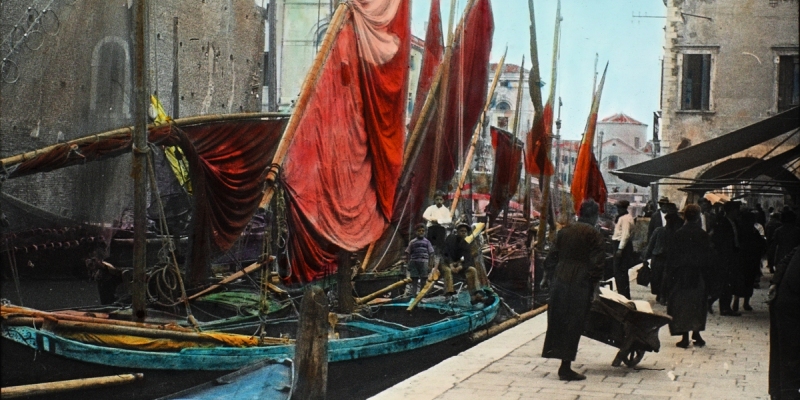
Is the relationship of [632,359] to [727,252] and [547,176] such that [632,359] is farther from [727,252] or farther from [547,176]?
[547,176]

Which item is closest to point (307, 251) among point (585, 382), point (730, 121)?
point (585, 382)

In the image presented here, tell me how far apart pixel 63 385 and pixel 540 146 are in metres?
13.5

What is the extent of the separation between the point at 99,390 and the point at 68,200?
2724 millimetres

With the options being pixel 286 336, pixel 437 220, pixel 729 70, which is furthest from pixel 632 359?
pixel 729 70

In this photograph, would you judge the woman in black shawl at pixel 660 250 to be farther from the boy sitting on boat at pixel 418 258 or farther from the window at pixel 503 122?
the window at pixel 503 122

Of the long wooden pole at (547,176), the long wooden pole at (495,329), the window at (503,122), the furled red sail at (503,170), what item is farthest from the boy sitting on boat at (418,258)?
the window at (503,122)

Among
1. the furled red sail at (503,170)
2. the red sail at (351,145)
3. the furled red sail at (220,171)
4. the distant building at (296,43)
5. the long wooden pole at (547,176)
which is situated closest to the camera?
the red sail at (351,145)

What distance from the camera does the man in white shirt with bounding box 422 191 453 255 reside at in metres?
13.7

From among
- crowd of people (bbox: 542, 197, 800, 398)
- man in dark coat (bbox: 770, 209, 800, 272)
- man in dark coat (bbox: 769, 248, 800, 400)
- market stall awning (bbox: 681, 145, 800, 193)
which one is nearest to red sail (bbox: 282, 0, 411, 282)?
crowd of people (bbox: 542, 197, 800, 398)

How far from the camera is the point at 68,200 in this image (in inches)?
398

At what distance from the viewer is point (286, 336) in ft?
32.1

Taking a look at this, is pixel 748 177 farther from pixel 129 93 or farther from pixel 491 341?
pixel 129 93

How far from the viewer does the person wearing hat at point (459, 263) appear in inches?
524

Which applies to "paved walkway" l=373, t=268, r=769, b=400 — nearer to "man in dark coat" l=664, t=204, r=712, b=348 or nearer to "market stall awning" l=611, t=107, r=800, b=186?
"man in dark coat" l=664, t=204, r=712, b=348
